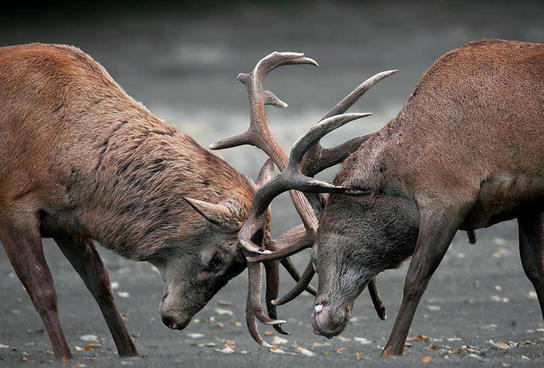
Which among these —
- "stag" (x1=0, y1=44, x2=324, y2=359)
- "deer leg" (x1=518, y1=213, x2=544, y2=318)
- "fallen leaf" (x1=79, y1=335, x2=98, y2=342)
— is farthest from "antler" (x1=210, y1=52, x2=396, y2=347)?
"fallen leaf" (x1=79, y1=335, x2=98, y2=342)

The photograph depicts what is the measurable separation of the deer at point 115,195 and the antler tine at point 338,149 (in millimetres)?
64

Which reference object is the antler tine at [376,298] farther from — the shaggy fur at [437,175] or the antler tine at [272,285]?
the antler tine at [272,285]

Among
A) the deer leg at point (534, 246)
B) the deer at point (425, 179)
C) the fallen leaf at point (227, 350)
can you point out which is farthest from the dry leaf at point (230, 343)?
the deer leg at point (534, 246)

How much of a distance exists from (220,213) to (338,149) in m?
1.09

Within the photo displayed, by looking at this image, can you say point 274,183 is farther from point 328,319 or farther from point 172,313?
point 172,313

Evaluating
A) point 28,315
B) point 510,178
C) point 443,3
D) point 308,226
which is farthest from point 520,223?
point 443,3

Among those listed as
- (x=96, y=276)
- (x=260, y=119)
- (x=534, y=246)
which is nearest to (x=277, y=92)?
(x=260, y=119)

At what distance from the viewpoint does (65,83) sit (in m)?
9.45

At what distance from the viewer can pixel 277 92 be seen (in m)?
22.6

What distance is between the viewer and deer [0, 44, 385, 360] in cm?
906

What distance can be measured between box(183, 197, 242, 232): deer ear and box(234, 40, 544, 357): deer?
23 centimetres

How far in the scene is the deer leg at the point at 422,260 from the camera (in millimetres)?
8234

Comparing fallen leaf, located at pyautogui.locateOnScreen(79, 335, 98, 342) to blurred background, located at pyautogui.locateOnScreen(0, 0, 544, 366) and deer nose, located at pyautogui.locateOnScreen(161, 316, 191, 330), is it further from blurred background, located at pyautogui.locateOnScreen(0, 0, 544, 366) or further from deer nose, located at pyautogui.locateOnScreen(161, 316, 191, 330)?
deer nose, located at pyautogui.locateOnScreen(161, 316, 191, 330)

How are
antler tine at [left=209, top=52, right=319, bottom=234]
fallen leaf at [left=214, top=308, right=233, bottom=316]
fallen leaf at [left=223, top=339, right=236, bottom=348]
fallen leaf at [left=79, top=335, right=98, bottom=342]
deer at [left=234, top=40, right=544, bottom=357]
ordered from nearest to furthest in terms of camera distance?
deer at [left=234, top=40, right=544, bottom=357] < antler tine at [left=209, top=52, right=319, bottom=234] < fallen leaf at [left=223, top=339, right=236, bottom=348] < fallen leaf at [left=79, top=335, right=98, bottom=342] < fallen leaf at [left=214, top=308, right=233, bottom=316]
